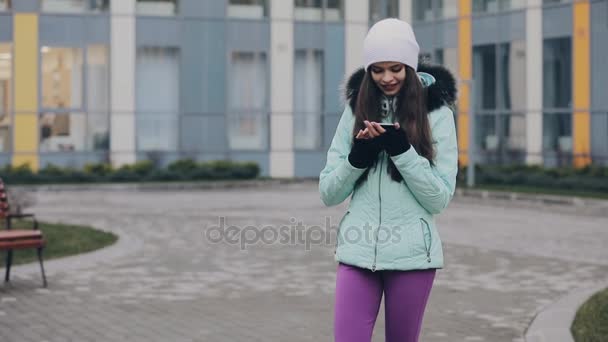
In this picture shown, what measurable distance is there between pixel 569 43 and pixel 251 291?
20.3 m

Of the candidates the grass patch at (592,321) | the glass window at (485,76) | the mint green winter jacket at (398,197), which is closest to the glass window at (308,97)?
the glass window at (485,76)

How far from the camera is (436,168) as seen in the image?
4.30 meters

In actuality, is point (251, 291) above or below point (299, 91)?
below

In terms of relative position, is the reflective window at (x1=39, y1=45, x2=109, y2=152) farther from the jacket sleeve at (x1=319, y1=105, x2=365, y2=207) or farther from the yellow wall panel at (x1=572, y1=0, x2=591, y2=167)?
the jacket sleeve at (x1=319, y1=105, x2=365, y2=207)

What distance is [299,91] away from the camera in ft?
115

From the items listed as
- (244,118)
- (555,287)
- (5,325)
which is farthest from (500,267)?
(244,118)

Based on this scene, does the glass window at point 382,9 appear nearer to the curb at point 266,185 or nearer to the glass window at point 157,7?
the curb at point 266,185

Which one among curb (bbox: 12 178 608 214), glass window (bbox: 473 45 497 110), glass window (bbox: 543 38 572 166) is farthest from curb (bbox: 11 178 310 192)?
glass window (bbox: 543 38 572 166)

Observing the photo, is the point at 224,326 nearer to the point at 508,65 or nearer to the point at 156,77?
the point at 508,65

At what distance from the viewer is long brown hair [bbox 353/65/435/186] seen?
Answer: 423 cm

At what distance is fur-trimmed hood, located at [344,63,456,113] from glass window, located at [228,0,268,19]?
3017 centimetres

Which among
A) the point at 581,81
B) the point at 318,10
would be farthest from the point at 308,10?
the point at 581,81

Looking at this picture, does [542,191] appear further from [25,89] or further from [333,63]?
[25,89]

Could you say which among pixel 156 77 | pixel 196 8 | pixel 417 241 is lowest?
pixel 417 241
